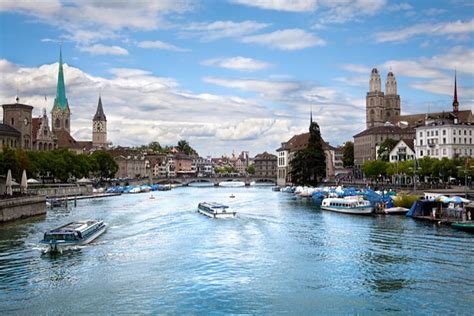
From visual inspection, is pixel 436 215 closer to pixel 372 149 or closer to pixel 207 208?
pixel 207 208

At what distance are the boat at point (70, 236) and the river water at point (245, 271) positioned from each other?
798 mm

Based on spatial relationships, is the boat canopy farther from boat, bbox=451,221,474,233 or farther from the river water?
boat, bbox=451,221,474,233

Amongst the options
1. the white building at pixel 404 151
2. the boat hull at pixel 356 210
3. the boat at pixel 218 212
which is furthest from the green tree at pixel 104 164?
the boat hull at pixel 356 210

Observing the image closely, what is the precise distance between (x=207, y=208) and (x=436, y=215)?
2464 centimetres

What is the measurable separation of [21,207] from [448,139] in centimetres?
7394

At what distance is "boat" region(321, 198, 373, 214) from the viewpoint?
67812 mm

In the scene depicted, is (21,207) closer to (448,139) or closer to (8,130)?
(8,130)

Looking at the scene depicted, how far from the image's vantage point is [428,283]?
29234 millimetres

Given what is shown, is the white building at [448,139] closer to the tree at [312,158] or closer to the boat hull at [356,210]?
the tree at [312,158]

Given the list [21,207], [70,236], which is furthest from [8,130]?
[70,236]

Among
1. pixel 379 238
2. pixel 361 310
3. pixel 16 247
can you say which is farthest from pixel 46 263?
pixel 379 238

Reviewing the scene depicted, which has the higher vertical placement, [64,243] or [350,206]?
[350,206]

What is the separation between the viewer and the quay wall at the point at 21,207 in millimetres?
55438

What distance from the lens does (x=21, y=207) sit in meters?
60.9
